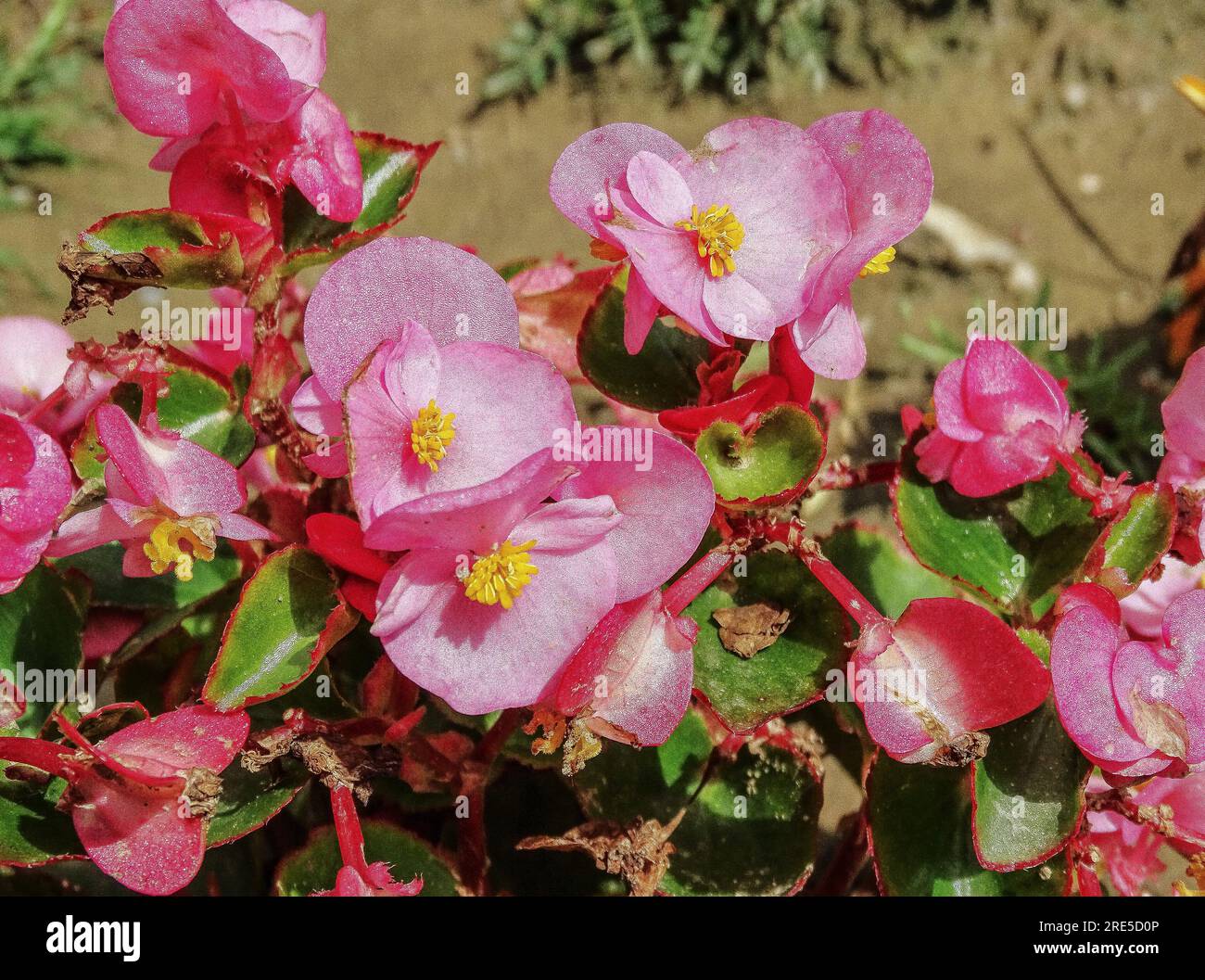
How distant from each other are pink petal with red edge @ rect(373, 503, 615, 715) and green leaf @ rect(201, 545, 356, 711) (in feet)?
0.26

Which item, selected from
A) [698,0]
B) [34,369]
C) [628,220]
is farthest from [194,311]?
Answer: [698,0]

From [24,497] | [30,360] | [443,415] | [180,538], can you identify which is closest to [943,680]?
[443,415]

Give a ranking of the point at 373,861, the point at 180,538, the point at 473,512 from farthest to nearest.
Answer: the point at 373,861 < the point at 180,538 < the point at 473,512

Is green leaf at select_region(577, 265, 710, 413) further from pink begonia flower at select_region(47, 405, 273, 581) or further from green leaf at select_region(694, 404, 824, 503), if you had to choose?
pink begonia flower at select_region(47, 405, 273, 581)

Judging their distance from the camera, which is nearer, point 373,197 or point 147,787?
point 147,787

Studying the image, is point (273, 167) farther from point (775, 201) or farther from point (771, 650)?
point (771, 650)

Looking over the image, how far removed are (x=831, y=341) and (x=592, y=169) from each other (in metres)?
0.18

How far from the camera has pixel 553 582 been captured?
65 centimetres

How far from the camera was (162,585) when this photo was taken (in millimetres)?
943

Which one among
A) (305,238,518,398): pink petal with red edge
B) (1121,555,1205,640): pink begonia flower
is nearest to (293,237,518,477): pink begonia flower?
(305,238,518,398): pink petal with red edge

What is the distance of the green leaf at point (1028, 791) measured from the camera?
30.0 inches

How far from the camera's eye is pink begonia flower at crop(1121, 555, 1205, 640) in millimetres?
937

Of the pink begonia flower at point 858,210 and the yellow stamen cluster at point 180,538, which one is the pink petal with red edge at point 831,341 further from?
the yellow stamen cluster at point 180,538
